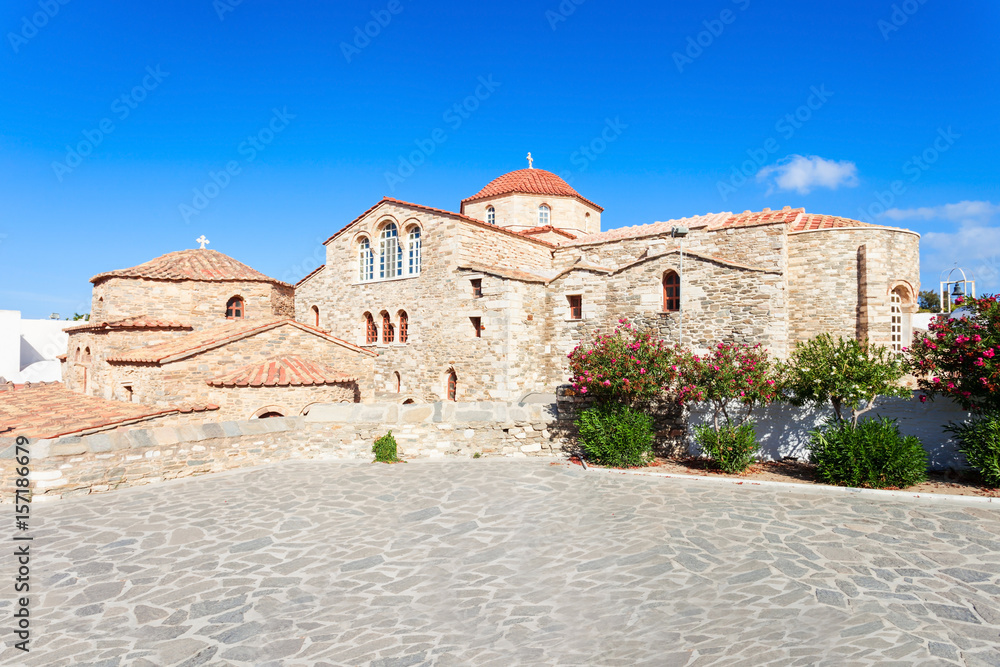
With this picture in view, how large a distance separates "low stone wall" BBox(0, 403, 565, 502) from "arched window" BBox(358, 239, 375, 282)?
10.5 m

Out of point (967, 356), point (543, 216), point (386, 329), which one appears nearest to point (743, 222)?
point (967, 356)

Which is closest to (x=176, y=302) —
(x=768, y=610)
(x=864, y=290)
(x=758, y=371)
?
(x=758, y=371)

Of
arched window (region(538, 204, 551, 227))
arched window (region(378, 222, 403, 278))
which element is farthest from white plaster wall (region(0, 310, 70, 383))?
arched window (region(538, 204, 551, 227))

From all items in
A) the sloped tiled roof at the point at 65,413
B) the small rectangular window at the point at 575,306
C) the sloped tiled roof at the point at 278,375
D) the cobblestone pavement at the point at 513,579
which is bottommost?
the cobblestone pavement at the point at 513,579

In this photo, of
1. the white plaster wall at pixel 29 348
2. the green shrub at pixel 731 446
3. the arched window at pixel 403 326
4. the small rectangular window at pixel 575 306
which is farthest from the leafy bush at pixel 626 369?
the white plaster wall at pixel 29 348

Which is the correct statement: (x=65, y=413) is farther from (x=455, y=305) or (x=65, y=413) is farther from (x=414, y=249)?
(x=414, y=249)

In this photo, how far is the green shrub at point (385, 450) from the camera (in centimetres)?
1153

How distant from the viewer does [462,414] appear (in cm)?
1227

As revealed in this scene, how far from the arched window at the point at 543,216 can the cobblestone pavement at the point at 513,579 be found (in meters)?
19.7

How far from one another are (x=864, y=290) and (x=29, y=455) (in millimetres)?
20604

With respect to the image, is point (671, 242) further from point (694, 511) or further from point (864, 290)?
point (694, 511)

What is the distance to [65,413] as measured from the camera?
46.6 feet

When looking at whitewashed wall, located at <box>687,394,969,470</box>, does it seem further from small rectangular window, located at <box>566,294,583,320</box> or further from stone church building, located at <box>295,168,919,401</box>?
small rectangular window, located at <box>566,294,583,320</box>

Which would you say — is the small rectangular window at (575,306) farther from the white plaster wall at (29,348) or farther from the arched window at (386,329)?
the white plaster wall at (29,348)
